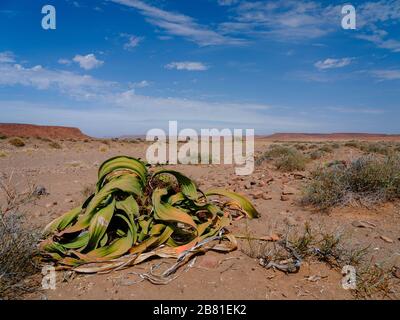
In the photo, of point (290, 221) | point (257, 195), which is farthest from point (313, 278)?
point (257, 195)

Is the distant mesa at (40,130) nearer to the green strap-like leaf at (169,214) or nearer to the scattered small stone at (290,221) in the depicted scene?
the scattered small stone at (290,221)

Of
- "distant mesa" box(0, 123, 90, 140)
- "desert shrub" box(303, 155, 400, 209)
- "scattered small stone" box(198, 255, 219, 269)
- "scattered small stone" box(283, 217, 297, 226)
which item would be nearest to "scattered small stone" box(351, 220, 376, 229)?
"desert shrub" box(303, 155, 400, 209)

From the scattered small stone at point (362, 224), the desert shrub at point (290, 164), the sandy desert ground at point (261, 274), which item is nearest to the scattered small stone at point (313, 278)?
the sandy desert ground at point (261, 274)

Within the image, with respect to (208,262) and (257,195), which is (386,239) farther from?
(257,195)

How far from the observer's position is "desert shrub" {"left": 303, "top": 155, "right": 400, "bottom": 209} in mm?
4270

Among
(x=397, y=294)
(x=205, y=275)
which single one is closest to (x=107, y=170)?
(x=205, y=275)

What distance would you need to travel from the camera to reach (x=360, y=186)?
4465mm

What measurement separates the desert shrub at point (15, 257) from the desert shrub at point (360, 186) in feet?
10.6

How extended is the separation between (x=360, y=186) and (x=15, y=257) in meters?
3.92

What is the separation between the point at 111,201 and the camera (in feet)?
10.3

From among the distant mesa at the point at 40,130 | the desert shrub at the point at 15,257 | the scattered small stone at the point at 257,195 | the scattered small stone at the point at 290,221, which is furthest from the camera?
the distant mesa at the point at 40,130

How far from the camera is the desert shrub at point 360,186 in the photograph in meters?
4.27

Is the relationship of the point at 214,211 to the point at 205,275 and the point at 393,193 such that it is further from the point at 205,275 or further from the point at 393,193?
the point at 393,193
